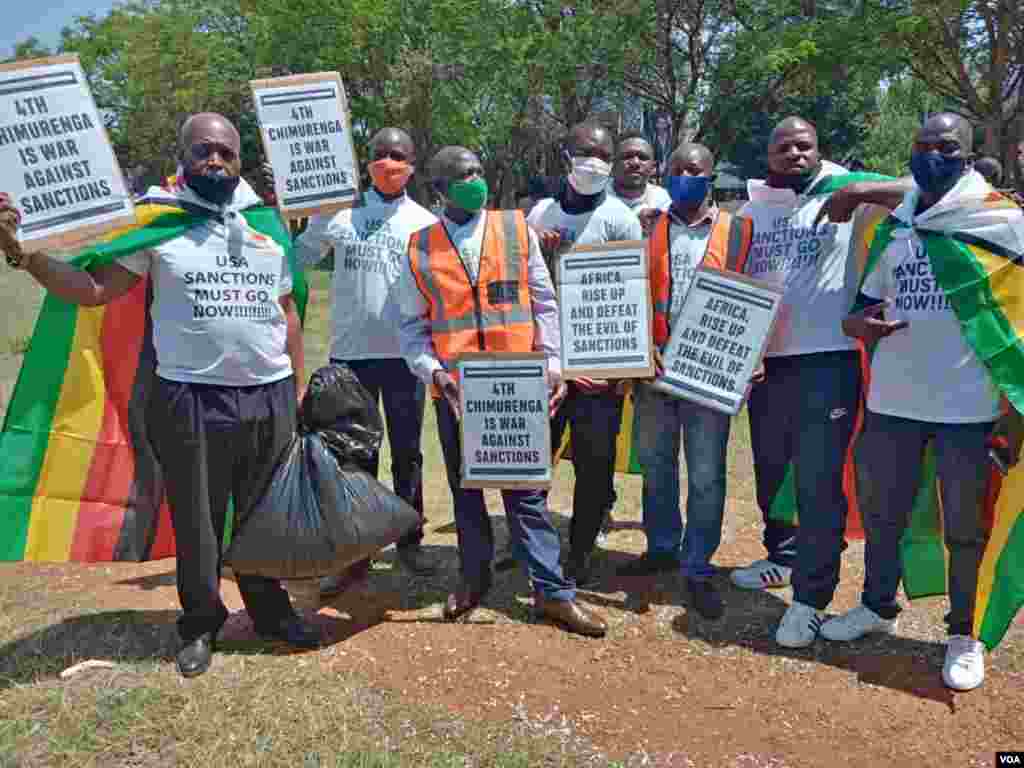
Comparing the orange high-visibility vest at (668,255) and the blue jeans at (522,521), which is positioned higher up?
the orange high-visibility vest at (668,255)

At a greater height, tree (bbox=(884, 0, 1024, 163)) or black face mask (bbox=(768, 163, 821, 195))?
tree (bbox=(884, 0, 1024, 163))

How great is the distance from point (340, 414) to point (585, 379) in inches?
45.7

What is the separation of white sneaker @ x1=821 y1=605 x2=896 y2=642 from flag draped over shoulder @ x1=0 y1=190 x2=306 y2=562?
2890 mm

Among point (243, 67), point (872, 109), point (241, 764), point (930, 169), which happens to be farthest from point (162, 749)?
point (872, 109)

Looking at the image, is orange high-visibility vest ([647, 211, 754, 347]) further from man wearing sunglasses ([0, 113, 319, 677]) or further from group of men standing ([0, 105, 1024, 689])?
man wearing sunglasses ([0, 113, 319, 677])

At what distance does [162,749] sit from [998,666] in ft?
11.3

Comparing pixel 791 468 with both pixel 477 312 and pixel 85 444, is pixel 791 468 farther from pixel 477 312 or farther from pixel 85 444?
pixel 85 444

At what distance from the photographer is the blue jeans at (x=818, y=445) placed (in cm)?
405

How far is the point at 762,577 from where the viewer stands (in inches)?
188

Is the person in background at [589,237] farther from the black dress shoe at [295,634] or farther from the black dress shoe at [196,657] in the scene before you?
the black dress shoe at [196,657]

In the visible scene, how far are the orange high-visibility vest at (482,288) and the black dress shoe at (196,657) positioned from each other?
160cm

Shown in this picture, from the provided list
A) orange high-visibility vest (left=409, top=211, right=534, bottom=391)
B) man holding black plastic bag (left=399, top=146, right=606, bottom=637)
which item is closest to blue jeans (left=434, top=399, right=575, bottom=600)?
man holding black plastic bag (left=399, top=146, right=606, bottom=637)

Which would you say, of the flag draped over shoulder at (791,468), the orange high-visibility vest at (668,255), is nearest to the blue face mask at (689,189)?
the orange high-visibility vest at (668,255)

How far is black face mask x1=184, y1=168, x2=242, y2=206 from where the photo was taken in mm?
3604
